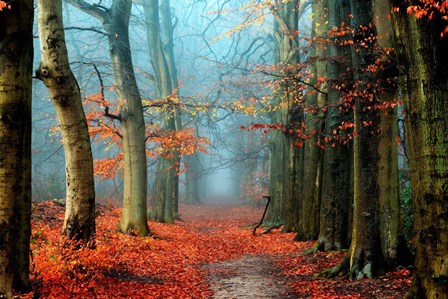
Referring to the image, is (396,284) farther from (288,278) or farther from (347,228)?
(347,228)

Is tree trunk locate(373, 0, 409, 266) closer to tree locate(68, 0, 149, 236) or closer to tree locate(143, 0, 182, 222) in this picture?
tree locate(68, 0, 149, 236)

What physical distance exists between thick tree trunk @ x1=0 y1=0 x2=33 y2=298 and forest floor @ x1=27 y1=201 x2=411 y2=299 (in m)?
0.43

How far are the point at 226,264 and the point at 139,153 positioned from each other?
4.95m

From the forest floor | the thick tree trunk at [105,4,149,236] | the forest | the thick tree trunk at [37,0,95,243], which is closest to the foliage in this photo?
the forest

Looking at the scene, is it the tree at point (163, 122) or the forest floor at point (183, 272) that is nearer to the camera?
the forest floor at point (183, 272)

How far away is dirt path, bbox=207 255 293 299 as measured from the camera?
7205 mm

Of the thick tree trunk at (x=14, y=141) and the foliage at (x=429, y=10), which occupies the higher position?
the foliage at (x=429, y=10)

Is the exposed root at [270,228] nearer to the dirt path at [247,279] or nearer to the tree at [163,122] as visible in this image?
the tree at [163,122]

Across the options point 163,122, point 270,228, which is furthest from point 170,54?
point 270,228

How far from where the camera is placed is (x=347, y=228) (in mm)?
10625

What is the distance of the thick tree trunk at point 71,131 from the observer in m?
7.84

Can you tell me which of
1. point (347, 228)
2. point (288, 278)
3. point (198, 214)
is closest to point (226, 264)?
point (288, 278)

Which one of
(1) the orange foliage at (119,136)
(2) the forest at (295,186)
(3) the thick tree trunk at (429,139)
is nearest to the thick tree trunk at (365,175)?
(2) the forest at (295,186)

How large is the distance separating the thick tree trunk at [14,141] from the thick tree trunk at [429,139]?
4170 mm
